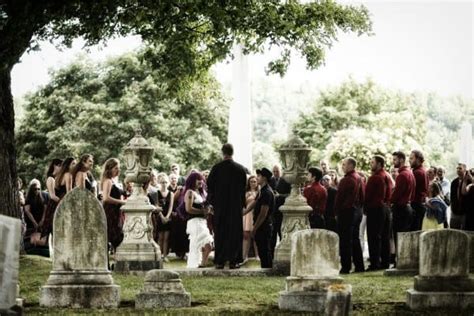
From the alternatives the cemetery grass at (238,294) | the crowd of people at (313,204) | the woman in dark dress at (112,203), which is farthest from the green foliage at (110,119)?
the cemetery grass at (238,294)

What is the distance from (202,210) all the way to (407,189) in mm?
3815

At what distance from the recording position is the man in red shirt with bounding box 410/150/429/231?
2070cm

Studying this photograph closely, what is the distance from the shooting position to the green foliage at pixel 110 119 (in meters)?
55.5

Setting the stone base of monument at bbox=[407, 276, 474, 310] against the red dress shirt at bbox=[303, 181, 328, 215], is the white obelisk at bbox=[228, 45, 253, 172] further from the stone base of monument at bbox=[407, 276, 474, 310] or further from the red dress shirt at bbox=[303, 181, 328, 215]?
the stone base of monument at bbox=[407, 276, 474, 310]

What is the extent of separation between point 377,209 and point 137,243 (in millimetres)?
4376

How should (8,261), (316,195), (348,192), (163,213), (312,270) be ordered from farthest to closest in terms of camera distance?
(163,213), (316,195), (348,192), (312,270), (8,261)

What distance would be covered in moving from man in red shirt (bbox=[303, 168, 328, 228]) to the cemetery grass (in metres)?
2.02

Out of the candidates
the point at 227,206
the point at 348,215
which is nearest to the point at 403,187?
the point at 348,215

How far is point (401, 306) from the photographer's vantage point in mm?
14281

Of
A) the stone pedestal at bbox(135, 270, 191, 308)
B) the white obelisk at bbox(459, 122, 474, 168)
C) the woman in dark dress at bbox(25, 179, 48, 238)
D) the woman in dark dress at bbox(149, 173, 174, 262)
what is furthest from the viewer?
the white obelisk at bbox(459, 122, 474, 168)

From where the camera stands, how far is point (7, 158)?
2247cm

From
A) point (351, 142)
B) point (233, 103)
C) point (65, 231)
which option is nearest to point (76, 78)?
point (351, 142)

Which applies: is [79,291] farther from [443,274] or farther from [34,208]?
[34,208]

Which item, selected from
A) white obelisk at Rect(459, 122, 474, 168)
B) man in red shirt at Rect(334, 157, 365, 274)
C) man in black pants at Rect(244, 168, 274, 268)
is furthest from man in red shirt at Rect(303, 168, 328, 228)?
white obelisk at Rect(459, 122, 474, 168)
